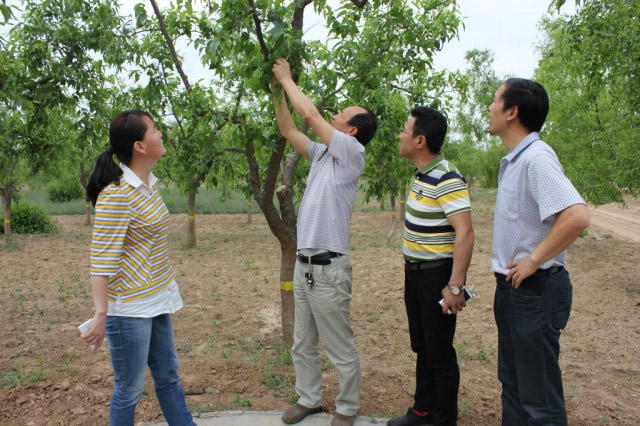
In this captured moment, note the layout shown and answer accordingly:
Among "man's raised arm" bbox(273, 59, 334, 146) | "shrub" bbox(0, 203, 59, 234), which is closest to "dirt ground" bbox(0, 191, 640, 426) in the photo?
"man's raised arm" bbox(273, 59, 334, 146)

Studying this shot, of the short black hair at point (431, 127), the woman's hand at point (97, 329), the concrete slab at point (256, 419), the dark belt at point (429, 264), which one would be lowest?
the concrete slab at point (256, 419)

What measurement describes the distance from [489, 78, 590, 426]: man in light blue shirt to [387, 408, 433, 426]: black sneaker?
81 cm

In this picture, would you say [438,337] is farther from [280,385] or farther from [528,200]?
[280,385]

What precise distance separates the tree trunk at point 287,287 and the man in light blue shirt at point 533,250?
90.4 inches

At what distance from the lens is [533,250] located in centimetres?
231

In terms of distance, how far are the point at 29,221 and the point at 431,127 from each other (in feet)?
52.6

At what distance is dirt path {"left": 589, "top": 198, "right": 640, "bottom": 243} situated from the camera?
16.3 m

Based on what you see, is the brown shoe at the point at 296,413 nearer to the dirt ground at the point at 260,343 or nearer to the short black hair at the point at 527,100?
the dirt ground at the point at 260,343

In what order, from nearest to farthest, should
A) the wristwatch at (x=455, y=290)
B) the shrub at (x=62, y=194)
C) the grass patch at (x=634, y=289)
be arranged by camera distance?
the wristwatch at (x=455, y=290) → the grass patch at (x=634, y=289) → the shrub at (x=62, y=194)

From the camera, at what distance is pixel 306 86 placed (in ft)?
13.5

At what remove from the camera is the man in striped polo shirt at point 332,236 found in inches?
115

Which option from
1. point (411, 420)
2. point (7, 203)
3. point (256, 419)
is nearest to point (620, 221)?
point (411, 420)

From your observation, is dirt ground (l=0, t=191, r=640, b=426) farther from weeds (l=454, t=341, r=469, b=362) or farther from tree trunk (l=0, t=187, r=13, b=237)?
tree trunk (l=0, t=187, r=13, b=237)

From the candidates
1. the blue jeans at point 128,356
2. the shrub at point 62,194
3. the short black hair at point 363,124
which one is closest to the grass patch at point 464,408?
the short black hair at point 363,124
